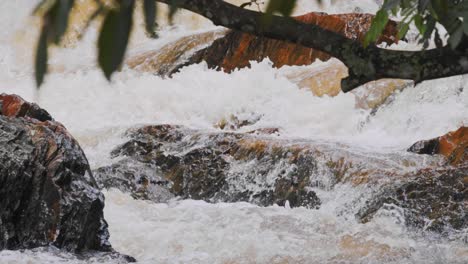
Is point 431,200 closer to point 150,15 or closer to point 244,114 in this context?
point 244,114

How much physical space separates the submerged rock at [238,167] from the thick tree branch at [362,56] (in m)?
6.54

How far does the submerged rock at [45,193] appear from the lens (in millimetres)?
5812

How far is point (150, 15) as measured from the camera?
681mm

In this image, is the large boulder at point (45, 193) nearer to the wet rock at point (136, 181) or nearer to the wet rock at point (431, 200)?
the wet rock at point (431, 200)

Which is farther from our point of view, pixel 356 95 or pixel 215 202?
pixel 356 95

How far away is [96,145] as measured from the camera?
11688mm

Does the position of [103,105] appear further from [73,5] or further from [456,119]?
[73,5]

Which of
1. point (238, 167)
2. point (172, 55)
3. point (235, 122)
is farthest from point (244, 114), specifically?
point (238, 167)

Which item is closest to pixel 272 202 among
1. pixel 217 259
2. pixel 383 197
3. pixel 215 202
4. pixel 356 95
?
pixel 215 202

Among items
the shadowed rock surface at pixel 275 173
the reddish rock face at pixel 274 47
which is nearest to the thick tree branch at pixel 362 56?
the shadowed rock surface at pixel 275 173

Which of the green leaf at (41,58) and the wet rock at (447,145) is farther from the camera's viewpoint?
the wet rock at (447,145)

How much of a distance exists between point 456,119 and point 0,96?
21.0 ft

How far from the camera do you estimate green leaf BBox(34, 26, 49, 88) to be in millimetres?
657

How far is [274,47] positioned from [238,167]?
235 inches
